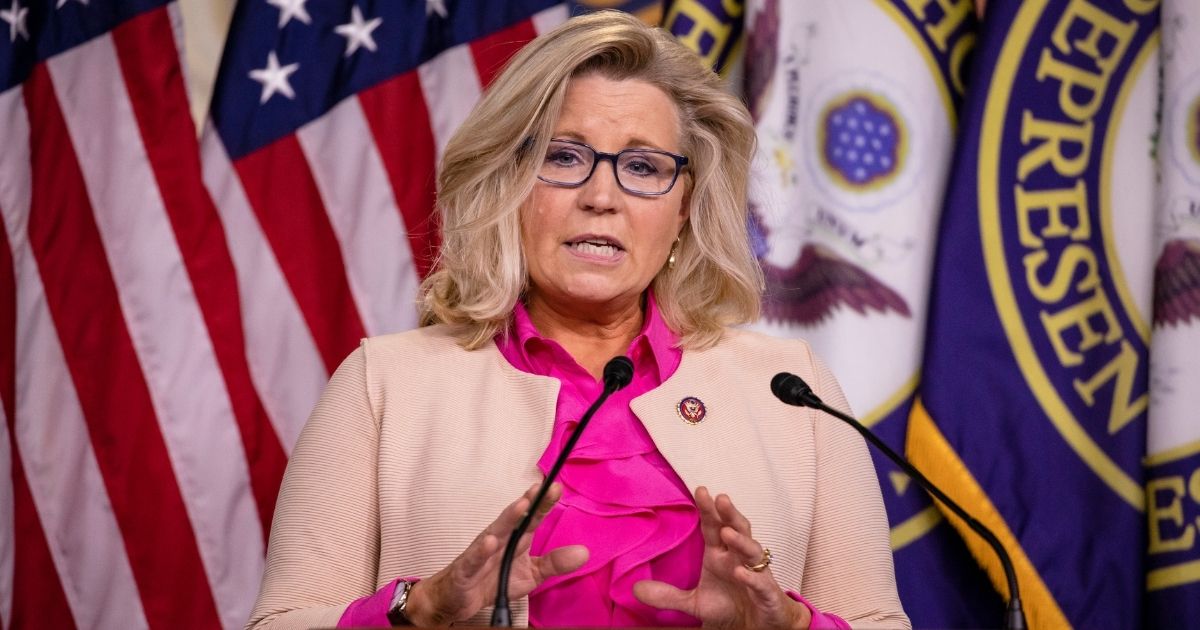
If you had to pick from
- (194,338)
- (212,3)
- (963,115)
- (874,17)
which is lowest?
(194,338)

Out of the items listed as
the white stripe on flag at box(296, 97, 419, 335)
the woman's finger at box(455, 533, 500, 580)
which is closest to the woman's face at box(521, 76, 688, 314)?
the woman's finger at box(455, 533, 500, 580)

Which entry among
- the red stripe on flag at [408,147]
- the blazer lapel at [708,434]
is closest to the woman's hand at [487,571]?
the blazer lapel at [708,434]

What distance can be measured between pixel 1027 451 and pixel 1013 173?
0.61 metres

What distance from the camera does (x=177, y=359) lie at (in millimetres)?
2992

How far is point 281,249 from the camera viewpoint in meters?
3.05

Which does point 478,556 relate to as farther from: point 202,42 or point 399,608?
point 202,42

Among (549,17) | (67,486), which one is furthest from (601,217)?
(67,486)

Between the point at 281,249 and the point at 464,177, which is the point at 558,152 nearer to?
the point at 464,177

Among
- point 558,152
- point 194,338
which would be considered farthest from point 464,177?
point 194,338

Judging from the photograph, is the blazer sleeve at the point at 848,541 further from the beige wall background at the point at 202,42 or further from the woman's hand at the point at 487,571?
the beige wall background at the point at 202,42

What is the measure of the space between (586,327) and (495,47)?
4.06 ft

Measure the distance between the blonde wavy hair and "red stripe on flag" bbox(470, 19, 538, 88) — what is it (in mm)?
1000

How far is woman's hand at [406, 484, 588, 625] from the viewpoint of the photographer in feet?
4.77

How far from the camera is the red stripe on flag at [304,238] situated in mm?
3047
